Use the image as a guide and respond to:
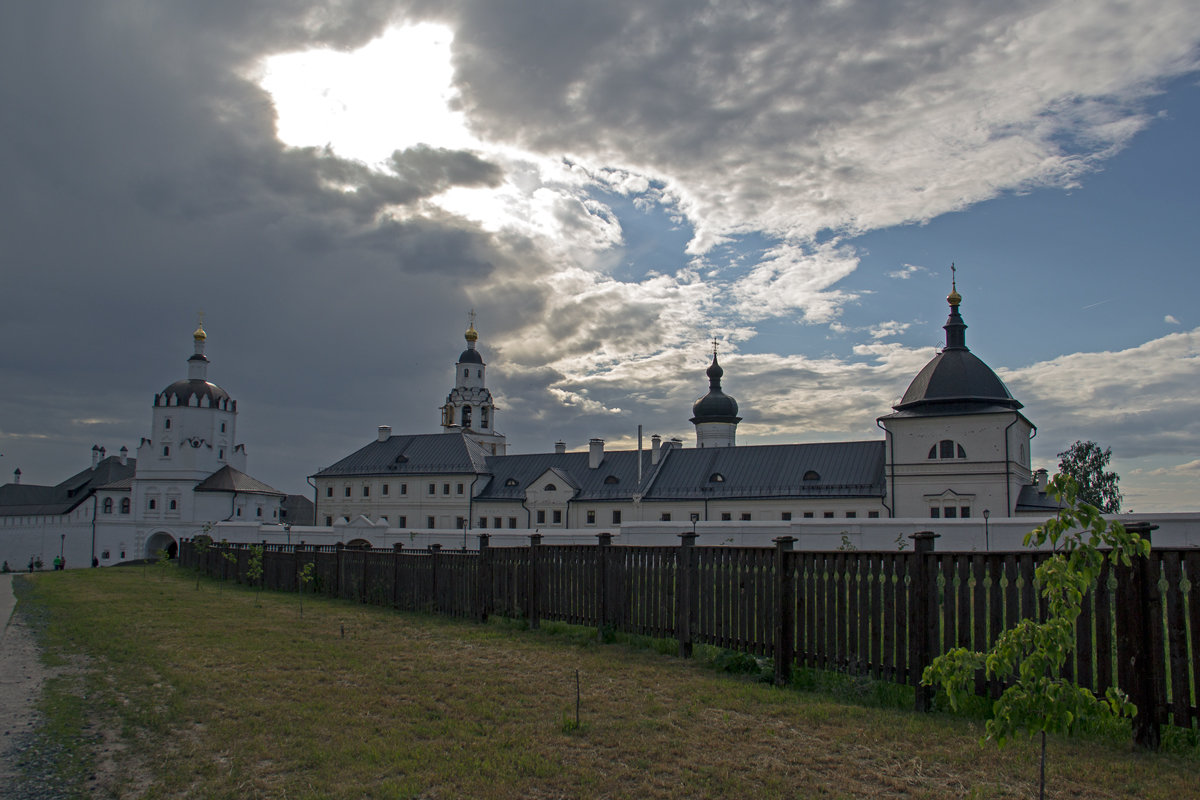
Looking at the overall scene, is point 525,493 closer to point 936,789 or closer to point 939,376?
point 939,376

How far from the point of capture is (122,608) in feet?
47.5

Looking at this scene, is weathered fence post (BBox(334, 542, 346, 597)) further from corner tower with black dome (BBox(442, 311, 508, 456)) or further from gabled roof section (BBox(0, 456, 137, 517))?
gabled roof section (BBox(0, 456, 137, 517))

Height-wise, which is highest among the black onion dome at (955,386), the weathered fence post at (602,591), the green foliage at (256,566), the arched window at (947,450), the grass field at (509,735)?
the black onion dome at (955,386)

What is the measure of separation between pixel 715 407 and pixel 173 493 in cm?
3926

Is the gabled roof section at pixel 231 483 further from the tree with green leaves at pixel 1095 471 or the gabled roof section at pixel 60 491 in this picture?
the tree with green leaves at pixel 1095 471

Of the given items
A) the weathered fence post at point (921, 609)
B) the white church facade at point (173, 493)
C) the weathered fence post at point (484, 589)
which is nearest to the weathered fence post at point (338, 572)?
the weathered fence post at point (484, 589)

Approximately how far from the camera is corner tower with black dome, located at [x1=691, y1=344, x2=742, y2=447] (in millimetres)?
55875

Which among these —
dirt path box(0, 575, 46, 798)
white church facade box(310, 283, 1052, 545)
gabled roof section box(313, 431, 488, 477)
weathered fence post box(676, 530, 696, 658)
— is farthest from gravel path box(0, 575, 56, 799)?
gabled roof section box(313, 431, 488, 477)

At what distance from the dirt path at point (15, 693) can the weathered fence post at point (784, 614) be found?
604 cm

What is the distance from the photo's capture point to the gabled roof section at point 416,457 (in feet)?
177

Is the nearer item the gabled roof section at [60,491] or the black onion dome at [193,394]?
the black onion dome at [193,394]

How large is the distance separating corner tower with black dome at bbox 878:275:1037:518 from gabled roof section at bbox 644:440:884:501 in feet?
8.89

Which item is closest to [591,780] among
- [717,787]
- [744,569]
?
[717,787]

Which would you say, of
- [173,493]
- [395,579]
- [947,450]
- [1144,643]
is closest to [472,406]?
[173,493]
